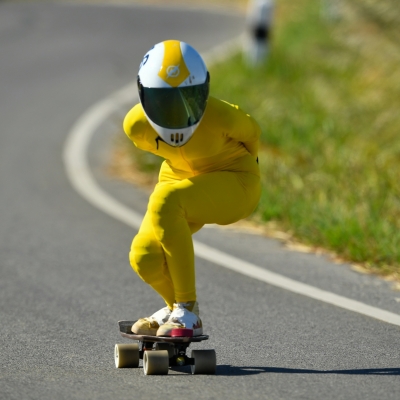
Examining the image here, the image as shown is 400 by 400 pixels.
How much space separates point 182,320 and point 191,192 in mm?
630

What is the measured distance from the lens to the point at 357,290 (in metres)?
6.09

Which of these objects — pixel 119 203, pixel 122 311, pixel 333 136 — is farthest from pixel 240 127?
pixel 333 136

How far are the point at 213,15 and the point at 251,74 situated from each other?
12.4m

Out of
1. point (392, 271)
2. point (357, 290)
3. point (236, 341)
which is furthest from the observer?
point (392, 271)

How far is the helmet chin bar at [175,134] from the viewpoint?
4.34m

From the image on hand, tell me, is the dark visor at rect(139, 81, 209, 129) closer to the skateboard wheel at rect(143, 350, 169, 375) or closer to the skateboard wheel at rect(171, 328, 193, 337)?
the skateboard wheel at rect(171, 328, 193, 337)

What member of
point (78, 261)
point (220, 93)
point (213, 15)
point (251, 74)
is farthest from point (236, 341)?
point (213, 15)

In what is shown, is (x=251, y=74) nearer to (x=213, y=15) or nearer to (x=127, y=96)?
(x=127, y=96)

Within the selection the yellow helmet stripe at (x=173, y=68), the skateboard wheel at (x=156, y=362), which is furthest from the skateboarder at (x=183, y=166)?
the skateboard wheel at (x=156, y=362)

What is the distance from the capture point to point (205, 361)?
14.5ft

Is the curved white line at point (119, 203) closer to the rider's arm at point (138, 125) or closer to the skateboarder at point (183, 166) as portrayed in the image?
the skateboarder at point (183, 166)

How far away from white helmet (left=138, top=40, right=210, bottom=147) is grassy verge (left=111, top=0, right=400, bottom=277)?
8.87 feet

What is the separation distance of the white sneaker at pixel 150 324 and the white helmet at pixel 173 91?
90cm

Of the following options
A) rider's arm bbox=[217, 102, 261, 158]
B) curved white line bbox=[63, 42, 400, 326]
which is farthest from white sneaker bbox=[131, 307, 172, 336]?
curved white line bbox=[63, 42, 400, 326]
